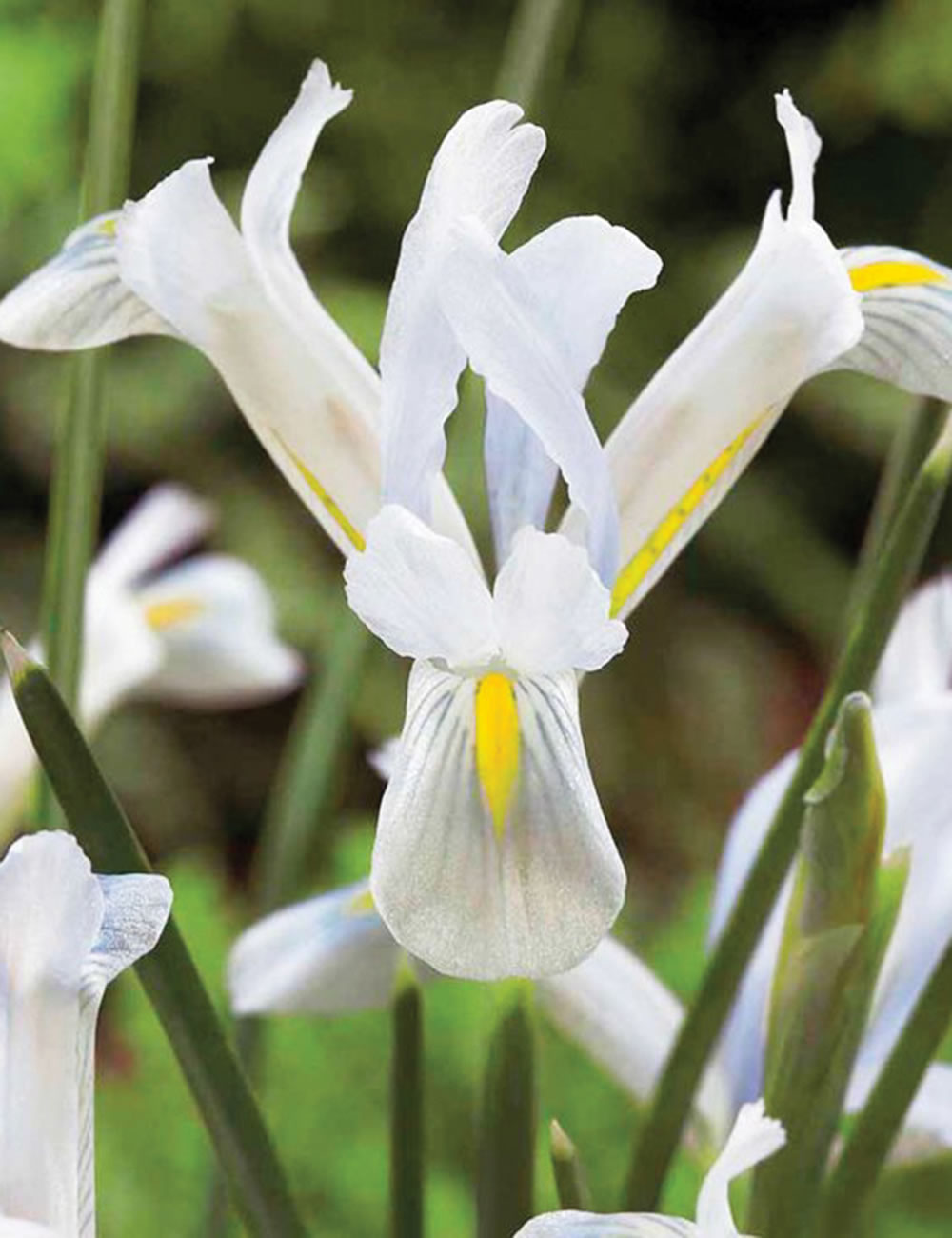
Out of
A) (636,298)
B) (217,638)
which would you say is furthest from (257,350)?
(636,298)

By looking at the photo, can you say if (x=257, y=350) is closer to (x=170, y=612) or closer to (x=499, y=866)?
(x=499, y=866)

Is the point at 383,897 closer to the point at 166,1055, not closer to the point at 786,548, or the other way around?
the point at 166,1055

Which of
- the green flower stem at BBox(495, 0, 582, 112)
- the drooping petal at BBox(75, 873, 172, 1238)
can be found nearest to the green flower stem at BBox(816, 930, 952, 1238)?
the drooping petal at BBox(75, 873, 172, 1238)

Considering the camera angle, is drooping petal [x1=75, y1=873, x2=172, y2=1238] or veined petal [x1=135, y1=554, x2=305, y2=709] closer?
drooping petal [x1=75, y1=873, x2=172, y2=1238]

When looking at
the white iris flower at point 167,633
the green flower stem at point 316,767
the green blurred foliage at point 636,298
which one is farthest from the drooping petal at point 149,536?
the green blurred foliage at point 636,298

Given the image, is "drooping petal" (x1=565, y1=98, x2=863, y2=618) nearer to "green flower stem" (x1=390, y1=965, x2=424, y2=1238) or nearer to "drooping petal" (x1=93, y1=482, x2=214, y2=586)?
"green flower stem" (x1=390, y1=965, x2=424, y2=1238)

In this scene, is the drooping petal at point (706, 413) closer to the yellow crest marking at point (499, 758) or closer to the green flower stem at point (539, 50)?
the yellow crest marking at point (499, 758)

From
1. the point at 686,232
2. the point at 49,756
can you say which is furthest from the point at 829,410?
the point at 49,756
